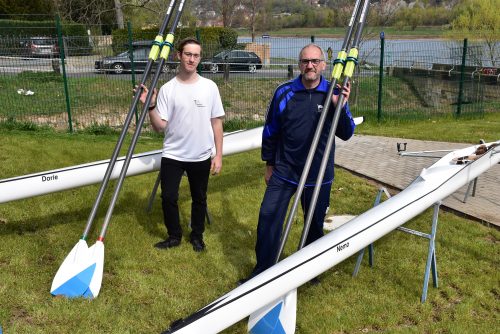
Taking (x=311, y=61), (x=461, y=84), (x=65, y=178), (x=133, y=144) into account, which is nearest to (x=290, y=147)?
(x=311, y=61)

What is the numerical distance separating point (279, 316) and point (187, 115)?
84.9 inches

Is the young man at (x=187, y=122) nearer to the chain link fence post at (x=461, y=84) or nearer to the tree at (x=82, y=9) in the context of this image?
the chain link fence post at (x=461, y=84)

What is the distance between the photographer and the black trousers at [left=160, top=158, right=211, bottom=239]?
192 inches

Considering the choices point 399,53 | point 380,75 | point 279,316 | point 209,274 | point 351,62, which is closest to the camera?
point 279,316

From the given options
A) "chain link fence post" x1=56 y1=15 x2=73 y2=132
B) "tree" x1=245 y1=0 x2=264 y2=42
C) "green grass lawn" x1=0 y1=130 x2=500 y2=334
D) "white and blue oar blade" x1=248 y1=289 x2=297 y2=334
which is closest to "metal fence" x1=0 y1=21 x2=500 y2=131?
"chain link fence post" x1=56 y1=15 x2=73 y2=132

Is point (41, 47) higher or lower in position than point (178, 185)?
higher

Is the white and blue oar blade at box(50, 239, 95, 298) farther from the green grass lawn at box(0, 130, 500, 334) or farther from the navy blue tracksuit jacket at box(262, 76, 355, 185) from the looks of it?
the navy blue tracksuit jacket at box(262, 76, 355, 185)

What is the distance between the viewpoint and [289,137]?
4078mm

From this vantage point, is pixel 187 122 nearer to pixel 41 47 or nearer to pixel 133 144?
pixel 133 144

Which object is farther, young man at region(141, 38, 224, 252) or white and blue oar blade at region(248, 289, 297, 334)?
young man at region(141, 38, 224, 252)

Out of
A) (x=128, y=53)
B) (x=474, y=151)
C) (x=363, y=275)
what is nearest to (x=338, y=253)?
(x=363, y=275)

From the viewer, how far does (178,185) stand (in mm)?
4938

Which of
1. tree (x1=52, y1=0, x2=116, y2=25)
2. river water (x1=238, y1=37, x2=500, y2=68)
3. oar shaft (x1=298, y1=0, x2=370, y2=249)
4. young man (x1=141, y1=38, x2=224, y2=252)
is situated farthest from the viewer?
tree (x1=52, y1=0, x2=116, y2=25)

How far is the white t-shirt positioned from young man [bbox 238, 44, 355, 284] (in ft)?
2.60
